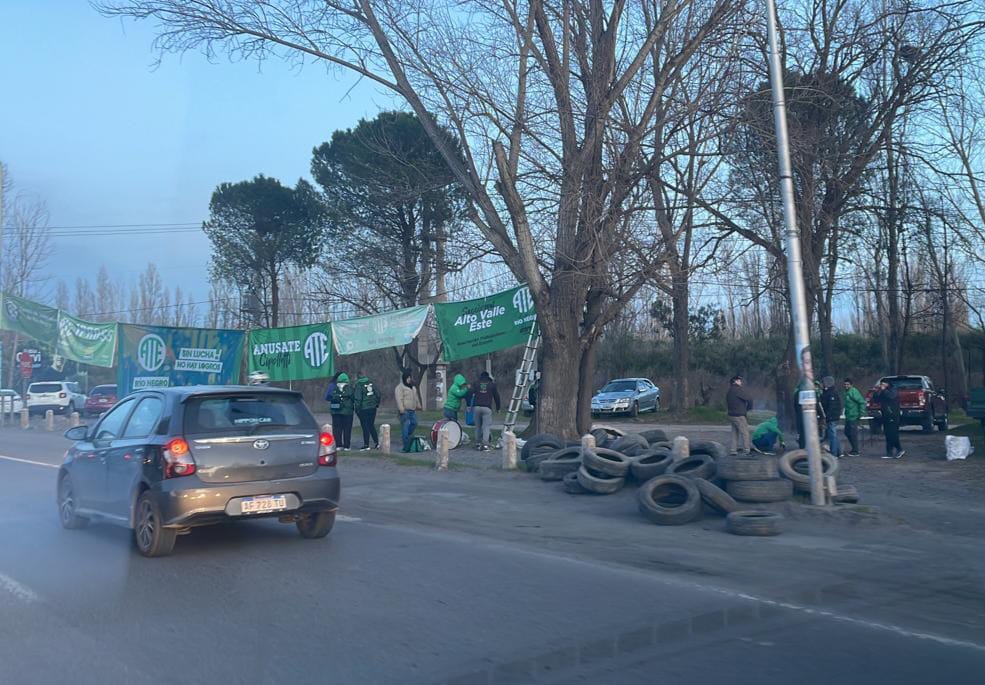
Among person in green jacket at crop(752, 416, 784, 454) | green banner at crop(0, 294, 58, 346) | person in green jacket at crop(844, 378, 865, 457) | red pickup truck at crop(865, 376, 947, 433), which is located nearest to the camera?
person in green jacket at crop(844, 378, 865, 457)

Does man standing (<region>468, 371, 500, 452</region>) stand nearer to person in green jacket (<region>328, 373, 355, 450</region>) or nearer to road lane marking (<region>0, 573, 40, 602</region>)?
person in green jacket (<region>328, 373, 355, 450</region>)

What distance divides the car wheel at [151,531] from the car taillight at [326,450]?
158cm

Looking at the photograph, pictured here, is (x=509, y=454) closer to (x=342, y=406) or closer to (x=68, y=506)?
(x=342, y=406)

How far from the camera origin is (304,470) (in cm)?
934

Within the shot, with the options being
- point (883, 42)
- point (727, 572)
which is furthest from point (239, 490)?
point (883, 42)

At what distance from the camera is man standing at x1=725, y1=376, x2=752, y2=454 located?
18375mm

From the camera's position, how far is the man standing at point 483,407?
19.9 m

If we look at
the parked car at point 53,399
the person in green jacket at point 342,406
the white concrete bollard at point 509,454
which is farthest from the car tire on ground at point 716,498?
the parked car at point 53,399

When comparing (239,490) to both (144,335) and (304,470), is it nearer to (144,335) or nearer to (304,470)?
(304,470)

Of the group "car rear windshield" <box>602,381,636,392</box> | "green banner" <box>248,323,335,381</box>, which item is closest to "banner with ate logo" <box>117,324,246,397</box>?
"green banner" <box>248,323,335,381</box>

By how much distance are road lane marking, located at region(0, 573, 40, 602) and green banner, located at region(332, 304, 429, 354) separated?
1418 centimetres

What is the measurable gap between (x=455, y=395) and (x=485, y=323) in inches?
90.2

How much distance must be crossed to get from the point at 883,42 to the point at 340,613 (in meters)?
17.5

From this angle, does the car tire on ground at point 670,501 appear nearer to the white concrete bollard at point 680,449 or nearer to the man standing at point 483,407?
the white concrete bollard at point 680,449
